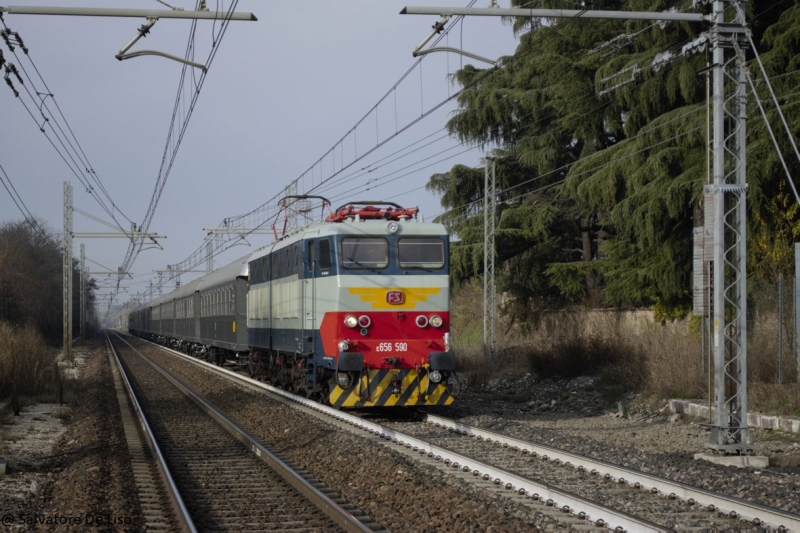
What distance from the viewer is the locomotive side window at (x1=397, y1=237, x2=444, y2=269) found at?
1529cm

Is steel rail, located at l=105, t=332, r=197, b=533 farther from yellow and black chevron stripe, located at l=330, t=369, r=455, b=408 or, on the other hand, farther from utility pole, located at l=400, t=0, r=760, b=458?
utility pole, located at l=400, t=0, r=760, b=458

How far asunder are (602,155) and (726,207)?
1300 cm

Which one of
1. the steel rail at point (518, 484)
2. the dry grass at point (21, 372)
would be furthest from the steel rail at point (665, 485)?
the dry grass at point (21, 372)

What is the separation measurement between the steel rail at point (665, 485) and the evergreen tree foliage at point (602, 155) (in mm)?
9351

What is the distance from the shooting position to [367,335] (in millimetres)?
14734

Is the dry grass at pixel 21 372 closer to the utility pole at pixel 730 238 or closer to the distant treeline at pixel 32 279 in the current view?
the utility pole at pixel 730 238

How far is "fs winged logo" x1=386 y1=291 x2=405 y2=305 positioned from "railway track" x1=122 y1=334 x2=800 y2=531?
246 centimetres

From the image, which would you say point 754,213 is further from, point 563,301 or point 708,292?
point 563,301

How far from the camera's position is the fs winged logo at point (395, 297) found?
1496 centimetres

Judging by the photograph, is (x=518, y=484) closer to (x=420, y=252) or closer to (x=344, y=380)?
(x=344, y=380)

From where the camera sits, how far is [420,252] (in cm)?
1542

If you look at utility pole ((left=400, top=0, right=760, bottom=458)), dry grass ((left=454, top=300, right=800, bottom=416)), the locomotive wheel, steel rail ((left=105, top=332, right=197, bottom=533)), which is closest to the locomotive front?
steel rail ((left=105, top=332, right=197, bottom=533))

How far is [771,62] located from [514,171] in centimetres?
1239

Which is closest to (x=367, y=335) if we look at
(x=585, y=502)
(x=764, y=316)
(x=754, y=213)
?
(x=585, y=502)
